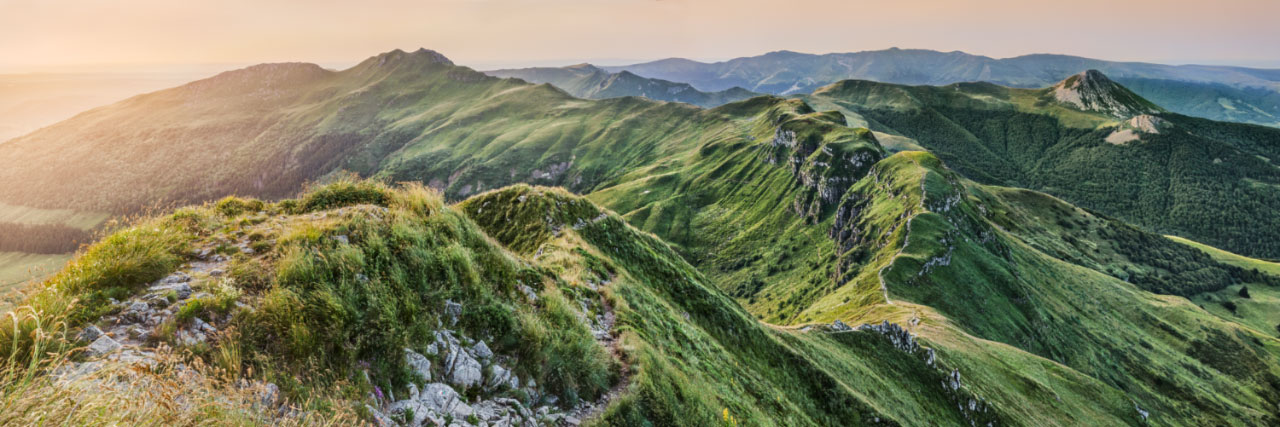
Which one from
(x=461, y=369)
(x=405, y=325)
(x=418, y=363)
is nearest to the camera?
(x=418, y=363)

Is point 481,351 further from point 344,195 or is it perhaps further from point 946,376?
point 946,376

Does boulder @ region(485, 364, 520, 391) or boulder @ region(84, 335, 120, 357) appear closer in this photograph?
boulder @ region(84, 335, 120, 357)

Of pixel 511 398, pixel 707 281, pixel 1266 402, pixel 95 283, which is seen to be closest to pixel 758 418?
pixel 511 398

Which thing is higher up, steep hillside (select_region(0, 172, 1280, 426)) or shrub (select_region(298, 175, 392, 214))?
shrub (select_region(298, 175, 392, 214))

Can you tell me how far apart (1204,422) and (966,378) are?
93121mm

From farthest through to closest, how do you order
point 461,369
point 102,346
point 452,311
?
point 452,311 → point 461,369 → point 102,346

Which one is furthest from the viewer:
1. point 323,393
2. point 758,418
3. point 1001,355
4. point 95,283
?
point 1001,355

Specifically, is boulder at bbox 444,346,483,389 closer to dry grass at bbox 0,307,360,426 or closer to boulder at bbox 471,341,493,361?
boulder at bbox 471,341,493,361

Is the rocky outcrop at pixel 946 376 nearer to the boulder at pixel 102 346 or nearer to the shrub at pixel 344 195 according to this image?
the shrub at pixel 344 195

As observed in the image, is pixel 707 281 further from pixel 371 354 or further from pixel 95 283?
pixel 95 283

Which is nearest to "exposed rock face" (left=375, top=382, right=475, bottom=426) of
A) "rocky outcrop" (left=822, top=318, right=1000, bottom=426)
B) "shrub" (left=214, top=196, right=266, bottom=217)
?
"shrub" (left=214, top=196, right=266, bottom=217)

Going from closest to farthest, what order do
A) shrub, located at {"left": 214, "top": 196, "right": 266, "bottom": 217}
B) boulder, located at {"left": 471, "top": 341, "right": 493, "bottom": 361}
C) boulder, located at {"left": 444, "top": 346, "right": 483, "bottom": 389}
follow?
boulder, located at {"left": 444, "top": 346, "right": 483, "bottom": 389}, boulder, located at {"left": 471, "top": 341, "right": 493, "bottom": 361}, shrub, located at {"left": 214, "top": 196, "right": 266, "bottom": 217}

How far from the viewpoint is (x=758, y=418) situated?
13.2 metres

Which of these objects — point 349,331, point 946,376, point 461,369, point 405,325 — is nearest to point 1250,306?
point 946,376
